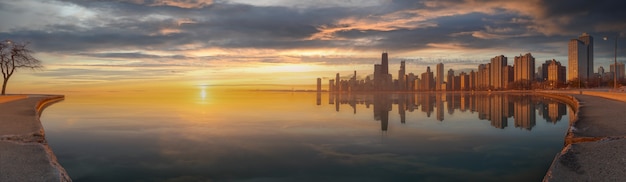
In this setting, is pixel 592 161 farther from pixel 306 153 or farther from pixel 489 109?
pixel 489 109

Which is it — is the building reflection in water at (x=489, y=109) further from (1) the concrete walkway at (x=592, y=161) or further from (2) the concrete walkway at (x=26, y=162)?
(2) the concrete walkway at (x=26, y=162)

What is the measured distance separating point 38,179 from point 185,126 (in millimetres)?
18077

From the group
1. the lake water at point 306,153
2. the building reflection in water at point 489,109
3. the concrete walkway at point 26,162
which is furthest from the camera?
the building reflection in water at point 489,109

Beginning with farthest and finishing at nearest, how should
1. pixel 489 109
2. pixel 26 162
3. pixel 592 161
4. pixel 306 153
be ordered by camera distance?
pixel 489 109, pixel 306 153, pixel 26 162, pixel 592 161

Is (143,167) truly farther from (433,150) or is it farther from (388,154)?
(433,150)

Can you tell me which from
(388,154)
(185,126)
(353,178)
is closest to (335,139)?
(388,154)

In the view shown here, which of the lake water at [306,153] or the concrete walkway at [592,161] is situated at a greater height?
the concrete walkway at [592,161]

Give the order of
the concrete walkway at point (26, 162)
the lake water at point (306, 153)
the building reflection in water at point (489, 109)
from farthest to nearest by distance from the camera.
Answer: the building reflection in water at point (489, 109)
the lake water at point (306, 153)
the concrete walkway at point (26, 162)

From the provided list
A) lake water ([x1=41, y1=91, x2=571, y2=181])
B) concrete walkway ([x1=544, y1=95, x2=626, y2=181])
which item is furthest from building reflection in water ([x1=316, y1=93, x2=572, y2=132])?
concrete walkway ([x1=544, y1=95, x2=626, y2=181])

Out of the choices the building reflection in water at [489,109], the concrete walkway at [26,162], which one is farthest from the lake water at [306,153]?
the building reflection in water at [489,109]

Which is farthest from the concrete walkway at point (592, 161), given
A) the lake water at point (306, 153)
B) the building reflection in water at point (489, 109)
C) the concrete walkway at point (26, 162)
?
the building reflection in water at point (489, 109)

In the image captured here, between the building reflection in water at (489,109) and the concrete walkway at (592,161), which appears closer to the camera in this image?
the concrete walkway at (592,161)

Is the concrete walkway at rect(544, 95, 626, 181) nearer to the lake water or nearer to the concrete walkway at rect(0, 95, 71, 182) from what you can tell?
the lake water

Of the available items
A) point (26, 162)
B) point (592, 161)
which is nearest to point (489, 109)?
point (592, 161)
